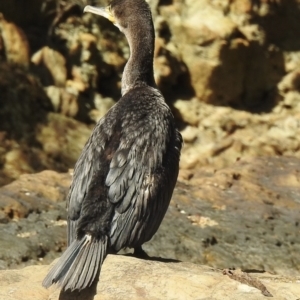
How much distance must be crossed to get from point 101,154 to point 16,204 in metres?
1.60

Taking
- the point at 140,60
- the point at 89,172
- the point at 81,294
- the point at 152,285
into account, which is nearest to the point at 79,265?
the point at 81,294

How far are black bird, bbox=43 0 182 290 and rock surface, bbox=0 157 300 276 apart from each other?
102cm

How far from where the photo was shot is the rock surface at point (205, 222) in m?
5.88

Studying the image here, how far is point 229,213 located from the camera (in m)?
6.69

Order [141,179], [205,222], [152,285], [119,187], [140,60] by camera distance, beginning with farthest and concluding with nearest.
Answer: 1. [205,222]
2. [140,60]
3. [141,179]
4. [119,187]
5. [152,285]

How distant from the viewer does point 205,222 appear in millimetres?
6434

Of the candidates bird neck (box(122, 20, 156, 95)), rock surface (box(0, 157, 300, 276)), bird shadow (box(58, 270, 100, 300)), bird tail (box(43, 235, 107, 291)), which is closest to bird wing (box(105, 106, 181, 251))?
bird tail (box(43, 235, 107, 291))

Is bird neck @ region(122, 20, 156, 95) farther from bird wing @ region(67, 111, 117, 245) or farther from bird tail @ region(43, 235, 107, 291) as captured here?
bird tail @ region(43, 235, 107, 291)

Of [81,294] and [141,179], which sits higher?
[141,179]

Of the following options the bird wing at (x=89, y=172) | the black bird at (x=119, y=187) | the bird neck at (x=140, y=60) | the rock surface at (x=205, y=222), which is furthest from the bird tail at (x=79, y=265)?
the bird neck at (x=140, y=60)

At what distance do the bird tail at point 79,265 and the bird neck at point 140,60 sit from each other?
1.89 metres

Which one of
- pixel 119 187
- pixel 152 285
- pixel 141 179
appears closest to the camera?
pixel 152 285

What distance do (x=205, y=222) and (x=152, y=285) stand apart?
2.36 meters

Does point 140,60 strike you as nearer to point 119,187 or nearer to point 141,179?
point 141,179
